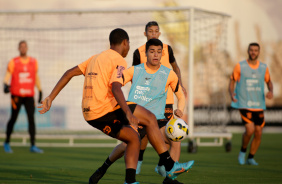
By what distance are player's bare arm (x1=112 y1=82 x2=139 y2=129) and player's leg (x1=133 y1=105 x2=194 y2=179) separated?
0.24 meters

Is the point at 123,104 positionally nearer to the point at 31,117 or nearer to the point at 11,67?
the point at 31,117

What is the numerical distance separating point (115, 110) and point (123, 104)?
1.57 feet

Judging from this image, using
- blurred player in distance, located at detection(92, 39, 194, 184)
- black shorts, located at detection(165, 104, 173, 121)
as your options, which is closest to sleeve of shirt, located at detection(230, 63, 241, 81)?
black shorts, located at detection(165, 104, 173, 121)

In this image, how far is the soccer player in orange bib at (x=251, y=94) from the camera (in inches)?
419

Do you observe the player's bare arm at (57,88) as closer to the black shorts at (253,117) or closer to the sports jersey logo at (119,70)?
the sports jersey logo at (119,70)

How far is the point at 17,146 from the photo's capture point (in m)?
16.5

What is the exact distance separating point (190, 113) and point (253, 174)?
212 inches

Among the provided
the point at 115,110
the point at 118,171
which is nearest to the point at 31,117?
the point at 118,171

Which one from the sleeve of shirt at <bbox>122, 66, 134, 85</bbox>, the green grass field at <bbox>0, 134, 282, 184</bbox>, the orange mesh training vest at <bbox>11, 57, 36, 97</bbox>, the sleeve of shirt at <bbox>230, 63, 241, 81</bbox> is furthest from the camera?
the orange mesh training vest at <bbox>11, 57, 36, 97</bbox>

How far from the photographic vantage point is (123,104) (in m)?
6.02

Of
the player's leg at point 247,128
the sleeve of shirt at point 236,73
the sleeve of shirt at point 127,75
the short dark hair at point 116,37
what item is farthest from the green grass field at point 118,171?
the short dark hair at point 116,37

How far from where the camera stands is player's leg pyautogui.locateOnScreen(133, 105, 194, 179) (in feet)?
20.7

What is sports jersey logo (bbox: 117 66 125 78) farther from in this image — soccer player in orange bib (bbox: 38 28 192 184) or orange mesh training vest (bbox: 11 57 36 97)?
orange mesh training vest (bbox: 11 57 36 97)

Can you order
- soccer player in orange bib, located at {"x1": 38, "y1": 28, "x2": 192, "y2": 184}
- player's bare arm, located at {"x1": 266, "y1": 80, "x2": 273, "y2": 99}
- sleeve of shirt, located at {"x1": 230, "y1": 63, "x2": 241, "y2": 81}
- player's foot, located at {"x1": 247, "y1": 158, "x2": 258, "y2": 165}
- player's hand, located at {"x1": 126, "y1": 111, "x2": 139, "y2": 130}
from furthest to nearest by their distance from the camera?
sleeve of shirt, located at {"x1": 230, "y1": 63, "x2": 241, "y2": 81}
player's bare arm, located at {"x1": 266, "y1": 80, "x2": 273, "y2": 99}
player's foot, located at {"x1": 247, "y1": 158, "x2": 258, "y2": 165}
soccer player in orange bib, located at {"x1": 38, "y1": 28, "x2": 192, "y2": 184}
player's hand, located at {"x1": 126, "y1": 111, "x2": 139, "y2": 130}
